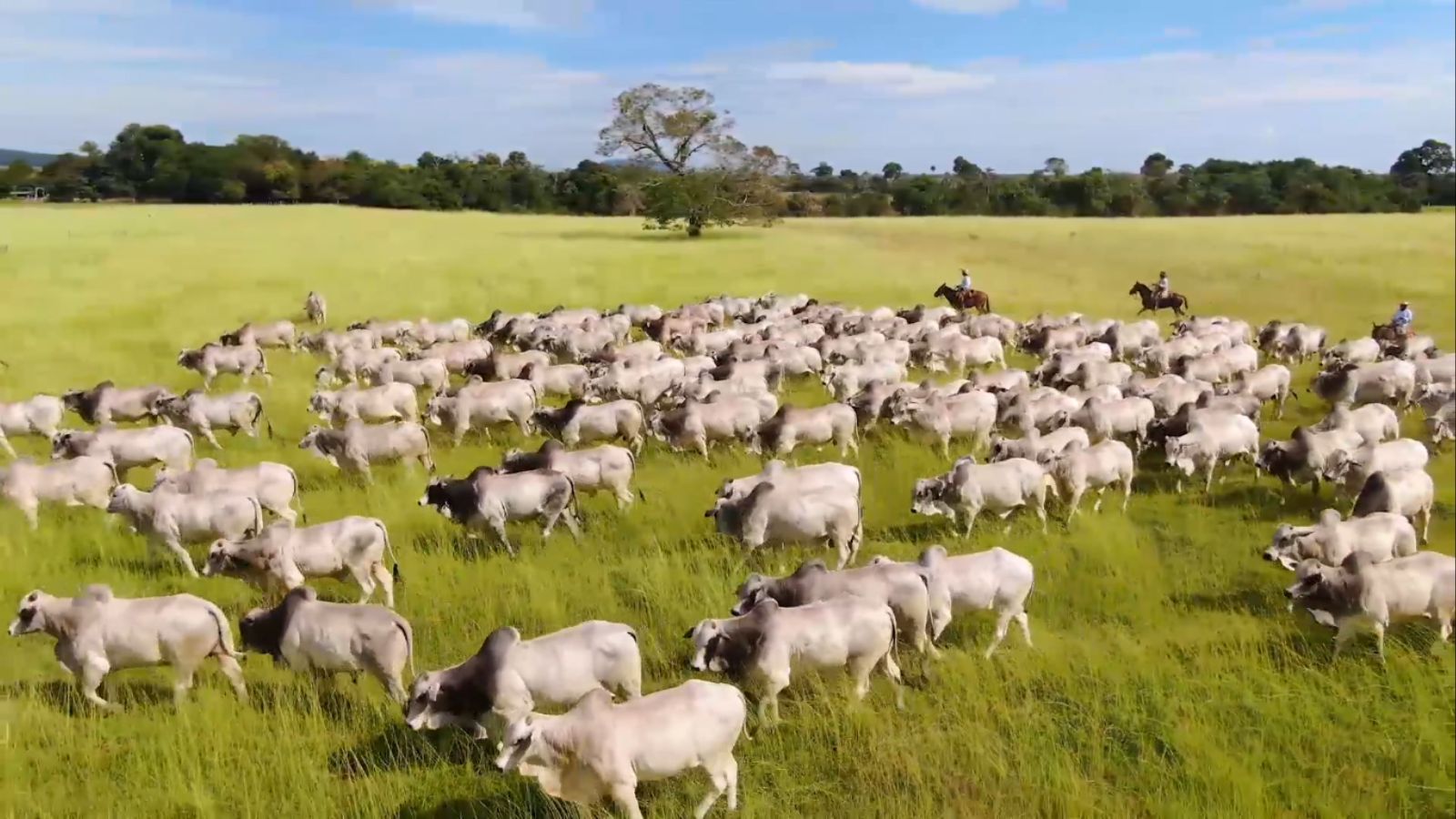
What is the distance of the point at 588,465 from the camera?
12.1 metres

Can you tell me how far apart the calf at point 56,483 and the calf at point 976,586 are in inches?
396

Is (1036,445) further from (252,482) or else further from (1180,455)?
(252,482)

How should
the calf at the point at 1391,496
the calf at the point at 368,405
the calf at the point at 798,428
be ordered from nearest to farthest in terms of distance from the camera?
1. the calf at the point at 1391,496
2. the calf at the point at 798,428
3. the calf at the point at 368,405

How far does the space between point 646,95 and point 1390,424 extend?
56.6 feet

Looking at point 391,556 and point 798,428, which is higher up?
point 798,428

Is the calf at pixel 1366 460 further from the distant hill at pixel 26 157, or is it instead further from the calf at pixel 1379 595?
the distant hill at pixel 26 157

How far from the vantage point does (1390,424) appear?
42.7 ft

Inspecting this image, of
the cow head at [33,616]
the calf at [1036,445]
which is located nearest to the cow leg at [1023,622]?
the calf at [1036,445]

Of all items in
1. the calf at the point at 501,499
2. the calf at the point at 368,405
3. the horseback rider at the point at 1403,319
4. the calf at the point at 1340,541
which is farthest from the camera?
the calf at the point at 368,405

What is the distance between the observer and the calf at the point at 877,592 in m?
8.01

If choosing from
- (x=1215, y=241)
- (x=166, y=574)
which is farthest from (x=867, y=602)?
(x=1215, y=241)

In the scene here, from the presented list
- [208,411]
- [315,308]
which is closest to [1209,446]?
[208,411]

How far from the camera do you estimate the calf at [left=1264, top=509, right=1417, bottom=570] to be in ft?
28.6

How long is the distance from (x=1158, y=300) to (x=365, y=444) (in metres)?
24.6
